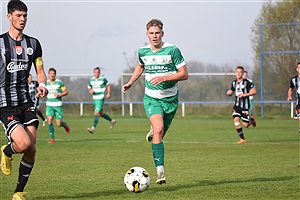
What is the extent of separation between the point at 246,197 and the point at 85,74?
128ft

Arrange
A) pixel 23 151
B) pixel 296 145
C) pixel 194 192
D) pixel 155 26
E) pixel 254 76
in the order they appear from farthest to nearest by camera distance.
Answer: pixel 254 76, pixel 296 145, pixel 155 26, pixel 194 192, pixel 23 151

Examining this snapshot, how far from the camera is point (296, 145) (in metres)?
17.5

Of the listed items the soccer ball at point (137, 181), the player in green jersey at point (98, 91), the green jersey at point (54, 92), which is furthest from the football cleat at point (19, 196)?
the player in green jersey at point (98, 91)

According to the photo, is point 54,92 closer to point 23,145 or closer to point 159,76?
point 159,76

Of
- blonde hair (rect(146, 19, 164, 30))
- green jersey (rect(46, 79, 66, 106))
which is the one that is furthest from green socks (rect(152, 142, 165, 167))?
green jersey (rect(46, 79, 66, 106))

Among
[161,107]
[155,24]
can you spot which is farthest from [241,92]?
[155,24]

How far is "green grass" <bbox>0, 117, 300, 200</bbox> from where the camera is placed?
9.03 metres

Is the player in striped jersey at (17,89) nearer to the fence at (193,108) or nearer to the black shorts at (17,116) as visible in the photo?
the black shorts at (17,116)

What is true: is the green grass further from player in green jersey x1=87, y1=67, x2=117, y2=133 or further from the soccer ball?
player in green jersey x1=87, y1=67, x2=117, y2=133

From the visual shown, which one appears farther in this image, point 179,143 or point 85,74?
point 85,74

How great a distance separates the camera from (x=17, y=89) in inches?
331

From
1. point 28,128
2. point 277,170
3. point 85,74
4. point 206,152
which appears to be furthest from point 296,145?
point 85,74

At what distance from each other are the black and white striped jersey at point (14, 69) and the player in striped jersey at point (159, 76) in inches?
73.8

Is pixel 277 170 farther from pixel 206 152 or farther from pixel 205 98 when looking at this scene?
pixel 205 98
